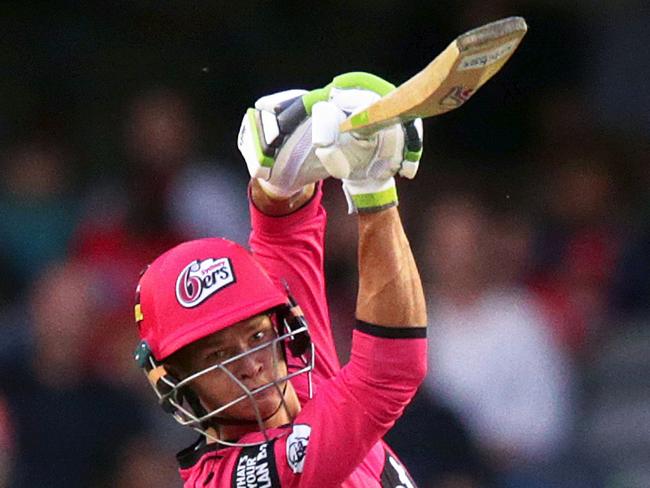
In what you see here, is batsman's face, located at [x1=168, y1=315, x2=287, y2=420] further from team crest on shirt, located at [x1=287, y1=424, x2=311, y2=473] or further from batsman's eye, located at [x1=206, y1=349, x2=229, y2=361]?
team crest on shirt, located at [x1=287, y1=424, x2=311, y2=473]

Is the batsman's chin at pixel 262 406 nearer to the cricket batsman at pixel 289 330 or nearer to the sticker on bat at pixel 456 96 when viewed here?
the cricket batsman at pixel 289 330

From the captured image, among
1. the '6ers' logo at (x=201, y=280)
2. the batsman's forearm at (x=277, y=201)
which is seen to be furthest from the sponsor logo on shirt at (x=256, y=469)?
the batsman's forearm at (x=277, y=201)

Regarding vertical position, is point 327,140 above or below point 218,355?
above

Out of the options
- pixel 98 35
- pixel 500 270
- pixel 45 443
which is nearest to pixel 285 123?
pixel 45 443

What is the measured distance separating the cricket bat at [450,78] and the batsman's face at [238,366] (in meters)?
0.50

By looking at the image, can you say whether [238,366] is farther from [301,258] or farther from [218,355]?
[301,258]

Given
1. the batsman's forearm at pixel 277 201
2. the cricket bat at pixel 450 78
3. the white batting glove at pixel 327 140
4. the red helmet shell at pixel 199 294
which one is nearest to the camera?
the cricket bat at pixel 450 78

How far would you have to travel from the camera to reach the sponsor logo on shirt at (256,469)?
2545mm

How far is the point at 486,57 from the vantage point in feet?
7.00

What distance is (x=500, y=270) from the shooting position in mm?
5277

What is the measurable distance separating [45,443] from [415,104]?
2844mm

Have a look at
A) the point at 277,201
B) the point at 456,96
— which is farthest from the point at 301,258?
the point at 456,96

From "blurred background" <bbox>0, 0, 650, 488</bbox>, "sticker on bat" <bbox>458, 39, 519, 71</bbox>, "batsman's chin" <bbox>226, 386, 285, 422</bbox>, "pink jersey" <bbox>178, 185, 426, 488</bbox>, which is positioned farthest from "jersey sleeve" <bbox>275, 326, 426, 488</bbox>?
"blurred background" <bbox>0, 0, 650, 488</bbox>

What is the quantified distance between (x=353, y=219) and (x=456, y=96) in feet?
10.3
